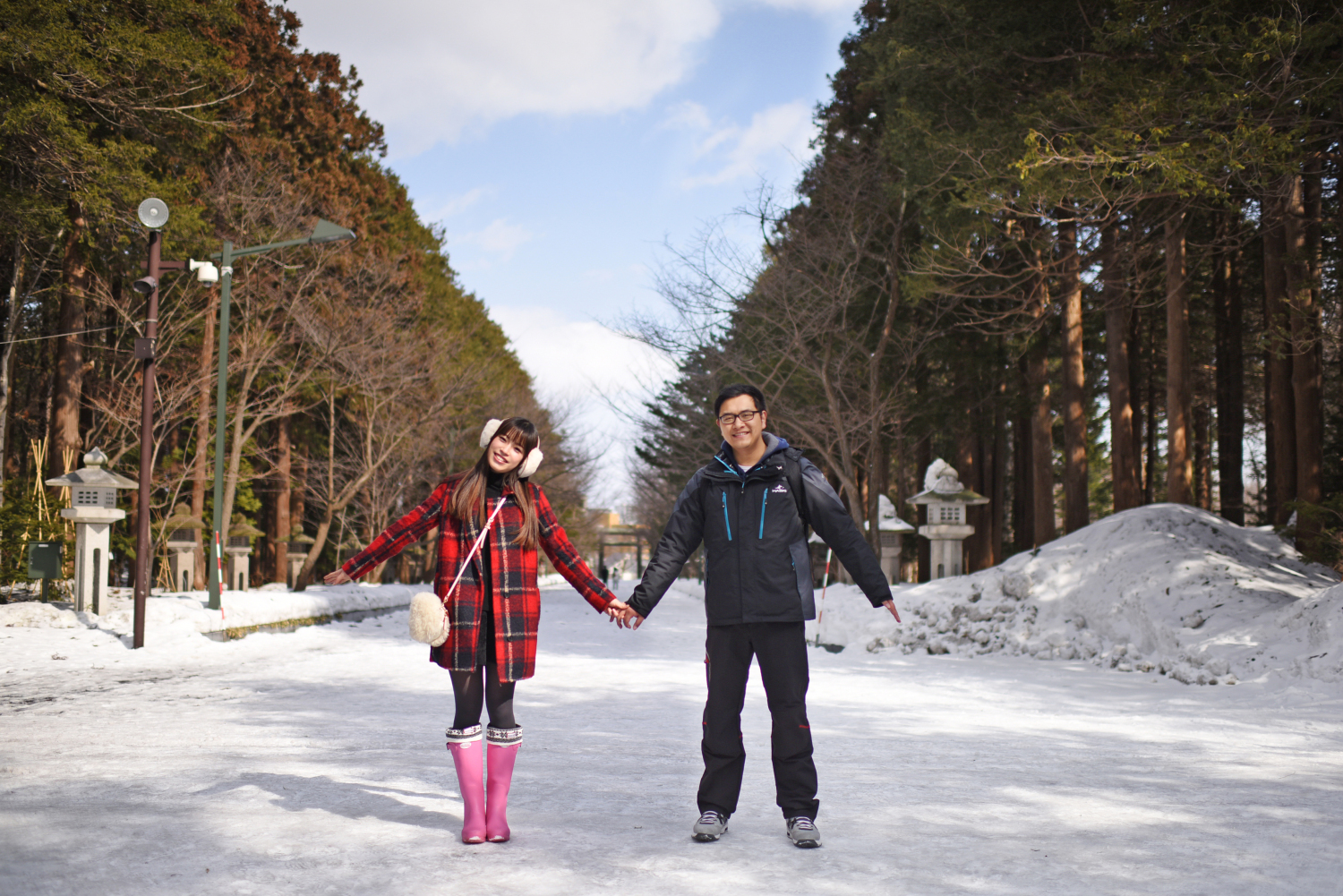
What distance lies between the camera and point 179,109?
1563cm

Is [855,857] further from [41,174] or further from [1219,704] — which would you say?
[41,174]

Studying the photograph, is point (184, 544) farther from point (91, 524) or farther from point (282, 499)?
point (282, 499)

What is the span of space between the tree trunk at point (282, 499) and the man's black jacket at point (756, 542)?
898 inches

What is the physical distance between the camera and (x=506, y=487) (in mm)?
3990

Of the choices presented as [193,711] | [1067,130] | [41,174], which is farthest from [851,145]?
[193,711]

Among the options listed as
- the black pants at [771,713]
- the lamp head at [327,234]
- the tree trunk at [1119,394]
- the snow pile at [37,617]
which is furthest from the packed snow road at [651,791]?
the tree trunk at [1119,394]

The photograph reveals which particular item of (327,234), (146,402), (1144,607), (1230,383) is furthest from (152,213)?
(1230,383)

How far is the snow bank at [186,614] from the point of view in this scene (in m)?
12.3

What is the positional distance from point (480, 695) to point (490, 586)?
1.41 ft

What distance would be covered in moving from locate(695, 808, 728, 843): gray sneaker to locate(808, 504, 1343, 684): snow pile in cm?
682

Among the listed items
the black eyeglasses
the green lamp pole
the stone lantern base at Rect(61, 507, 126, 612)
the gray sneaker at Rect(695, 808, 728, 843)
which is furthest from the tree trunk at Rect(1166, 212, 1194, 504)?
the stone lantern base at Rect(61, 507, 126, 612)

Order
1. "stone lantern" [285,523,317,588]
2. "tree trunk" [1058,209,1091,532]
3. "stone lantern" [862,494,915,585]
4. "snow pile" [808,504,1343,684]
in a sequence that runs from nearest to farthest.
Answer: "snow pile" [808,504,1343,684]
"tree trunk" [1058,209,1091,532]
"stone lantern" [862,494,915,585]
"stone lantern" [285,523,317,588]

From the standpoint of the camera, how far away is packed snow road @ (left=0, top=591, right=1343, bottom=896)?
3.27 metres

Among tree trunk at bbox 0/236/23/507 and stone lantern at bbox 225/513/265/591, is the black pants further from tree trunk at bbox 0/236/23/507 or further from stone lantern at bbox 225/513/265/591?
tree trunk at bbox 0/236/23/507
